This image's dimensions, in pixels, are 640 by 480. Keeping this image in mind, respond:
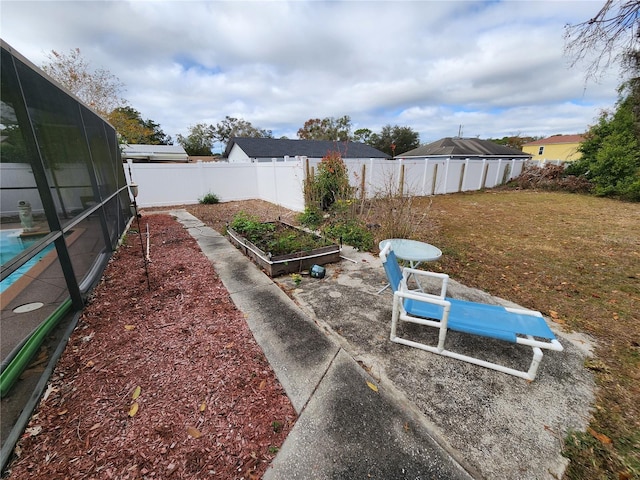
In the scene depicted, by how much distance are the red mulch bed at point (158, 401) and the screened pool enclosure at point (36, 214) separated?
0.32m

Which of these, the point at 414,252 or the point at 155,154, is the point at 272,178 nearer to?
the point at 414,252

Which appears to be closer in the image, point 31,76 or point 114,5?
point 31,76

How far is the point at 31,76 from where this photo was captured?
2498mm

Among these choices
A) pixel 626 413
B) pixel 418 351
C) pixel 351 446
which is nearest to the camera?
pixel 351 446

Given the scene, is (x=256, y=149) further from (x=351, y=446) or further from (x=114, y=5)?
(x=351, y=446)

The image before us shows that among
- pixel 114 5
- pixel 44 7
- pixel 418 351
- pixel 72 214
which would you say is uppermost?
pixel 114 5

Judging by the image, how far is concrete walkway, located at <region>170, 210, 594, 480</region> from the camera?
1.41 metres

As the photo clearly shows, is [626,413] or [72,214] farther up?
[72,214]

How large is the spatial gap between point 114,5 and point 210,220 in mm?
5310

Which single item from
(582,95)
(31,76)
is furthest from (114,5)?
(582,95)

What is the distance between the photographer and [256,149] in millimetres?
22391

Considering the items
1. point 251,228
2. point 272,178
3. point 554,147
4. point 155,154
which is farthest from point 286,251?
point 554,147

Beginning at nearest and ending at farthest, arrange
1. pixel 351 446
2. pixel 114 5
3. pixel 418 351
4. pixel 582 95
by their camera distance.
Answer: pixel 351 446
pixel 418 351
pixel 582 95
pixel 114 5

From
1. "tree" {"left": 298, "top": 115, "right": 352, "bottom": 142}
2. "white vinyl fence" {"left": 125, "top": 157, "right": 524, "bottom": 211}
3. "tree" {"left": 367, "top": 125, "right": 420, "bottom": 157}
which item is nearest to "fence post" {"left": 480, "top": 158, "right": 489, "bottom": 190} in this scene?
"white vinyl fence" {"left": 125, "top": 157, "right": 524, "bottom": 211}
